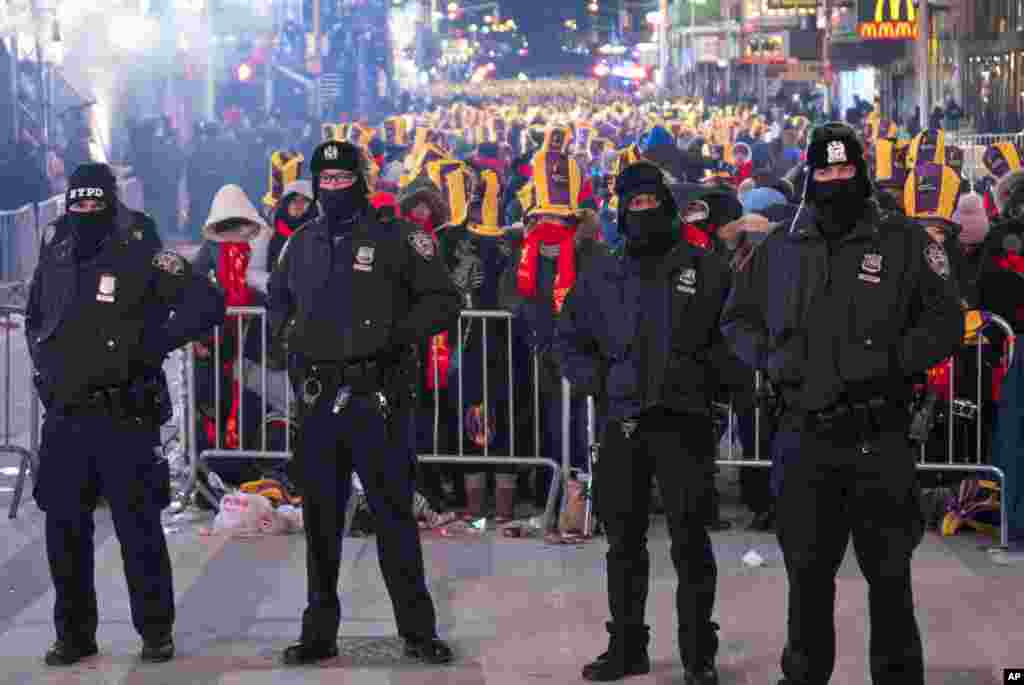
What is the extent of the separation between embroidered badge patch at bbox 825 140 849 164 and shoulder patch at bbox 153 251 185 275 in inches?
109

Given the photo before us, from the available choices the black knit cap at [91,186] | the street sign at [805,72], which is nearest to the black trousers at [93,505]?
the black knit cap at [91,186]

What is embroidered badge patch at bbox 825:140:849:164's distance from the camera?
23.2 ft

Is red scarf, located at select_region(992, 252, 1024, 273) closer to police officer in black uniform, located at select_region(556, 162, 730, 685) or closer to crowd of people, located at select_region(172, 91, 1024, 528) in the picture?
crowd of people, located at select_region(172, 91, 1024, 528)

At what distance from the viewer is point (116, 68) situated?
39.3 metres

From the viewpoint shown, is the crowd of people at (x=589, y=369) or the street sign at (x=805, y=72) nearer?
the crowd of people at (x=589, y=369)

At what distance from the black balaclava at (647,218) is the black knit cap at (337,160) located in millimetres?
1048

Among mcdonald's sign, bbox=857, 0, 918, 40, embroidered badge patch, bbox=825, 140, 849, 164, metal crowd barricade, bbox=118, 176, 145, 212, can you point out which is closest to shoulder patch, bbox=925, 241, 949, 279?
embroidered badge patch, bbox=825, 140, 849, 164

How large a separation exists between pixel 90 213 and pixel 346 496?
1.47 meters

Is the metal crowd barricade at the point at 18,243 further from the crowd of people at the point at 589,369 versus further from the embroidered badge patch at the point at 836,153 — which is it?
the embroidered badge patch at the point at 836,153

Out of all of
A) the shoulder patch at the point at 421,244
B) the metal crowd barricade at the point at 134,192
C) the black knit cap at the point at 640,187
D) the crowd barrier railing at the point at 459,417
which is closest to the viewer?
the black knit cap at the point at 640,187

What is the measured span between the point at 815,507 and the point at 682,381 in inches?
44.8

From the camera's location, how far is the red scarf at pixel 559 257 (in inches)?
447

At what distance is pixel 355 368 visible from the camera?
8383 millimetres

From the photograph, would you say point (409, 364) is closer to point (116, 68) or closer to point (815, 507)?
point (815, 507)
